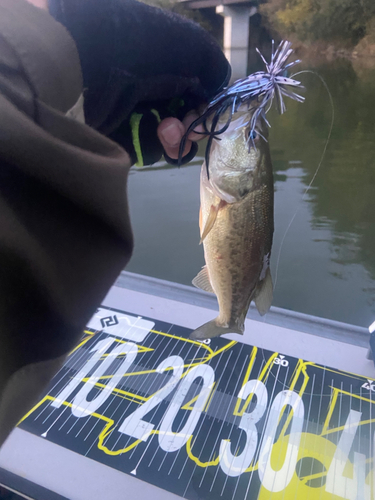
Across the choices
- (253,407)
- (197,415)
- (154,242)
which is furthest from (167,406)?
(154,242)

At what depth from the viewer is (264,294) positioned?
111cm

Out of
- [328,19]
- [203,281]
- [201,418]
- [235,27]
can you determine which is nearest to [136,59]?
[203,281]

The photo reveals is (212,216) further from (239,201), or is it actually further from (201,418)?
(201,418)

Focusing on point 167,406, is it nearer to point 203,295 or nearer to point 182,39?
point 203,295

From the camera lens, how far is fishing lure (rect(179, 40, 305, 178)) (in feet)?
2.74

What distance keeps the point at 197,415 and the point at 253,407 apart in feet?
0.64

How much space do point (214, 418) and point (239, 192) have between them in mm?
759

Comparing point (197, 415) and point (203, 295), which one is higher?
point (203, 295)

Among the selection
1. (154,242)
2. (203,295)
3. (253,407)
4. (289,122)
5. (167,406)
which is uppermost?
(289,122)

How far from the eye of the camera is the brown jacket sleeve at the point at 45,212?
0.42 m

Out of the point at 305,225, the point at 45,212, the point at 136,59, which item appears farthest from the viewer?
the point at 305,225

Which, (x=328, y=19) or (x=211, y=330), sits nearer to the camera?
(x=211, y=330)

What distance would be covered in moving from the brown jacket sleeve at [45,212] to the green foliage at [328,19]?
28.1ft

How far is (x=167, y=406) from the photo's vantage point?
1.16 meters
